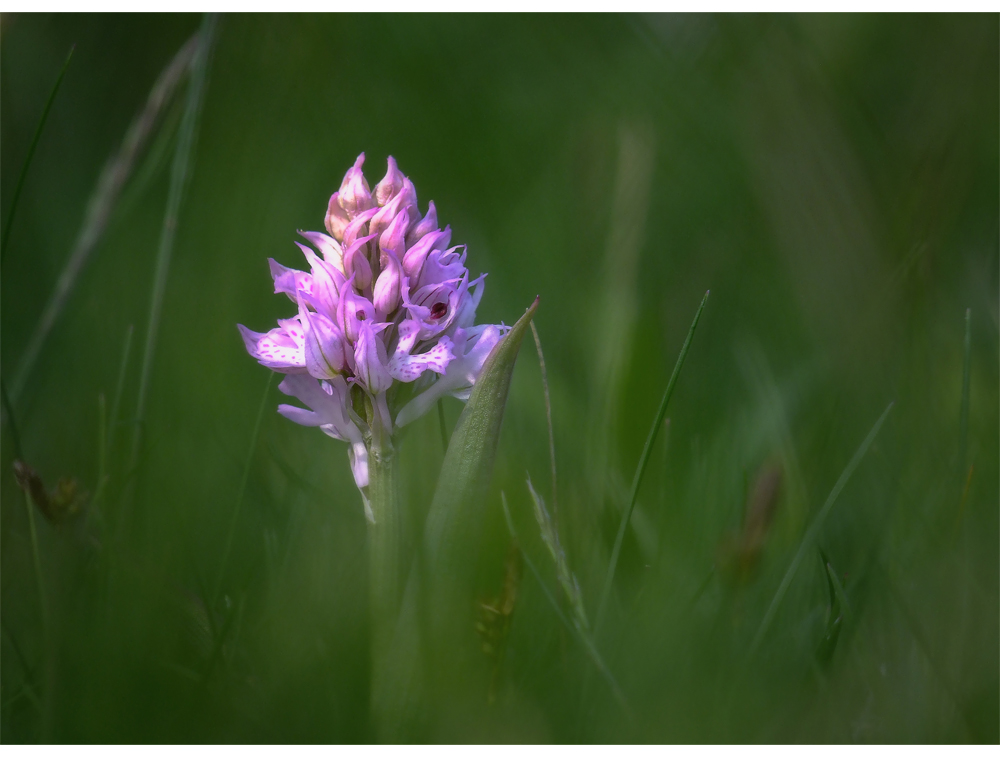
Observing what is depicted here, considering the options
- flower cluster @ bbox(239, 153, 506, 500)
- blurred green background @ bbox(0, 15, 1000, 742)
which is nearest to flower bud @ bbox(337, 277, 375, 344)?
flower cluster @ bbox(239, 153, 506, 500)

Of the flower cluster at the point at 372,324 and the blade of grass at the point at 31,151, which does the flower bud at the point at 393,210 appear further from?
the blade of grass at the point at 31,151

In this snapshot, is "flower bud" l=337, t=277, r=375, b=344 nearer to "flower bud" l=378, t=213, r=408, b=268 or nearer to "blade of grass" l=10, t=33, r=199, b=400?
"flower bud" l=378, t=213, r=408, b=268

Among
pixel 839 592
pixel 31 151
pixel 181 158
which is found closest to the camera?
pixel 839 592

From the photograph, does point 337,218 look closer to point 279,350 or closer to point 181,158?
point 279,350

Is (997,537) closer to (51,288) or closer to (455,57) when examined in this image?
(51,288)

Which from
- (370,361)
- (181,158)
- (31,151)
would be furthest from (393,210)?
(181,158)
